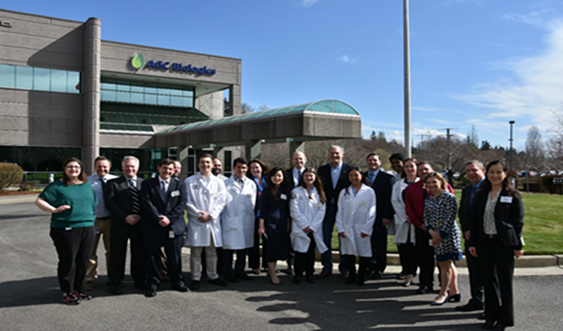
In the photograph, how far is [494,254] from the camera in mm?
4891

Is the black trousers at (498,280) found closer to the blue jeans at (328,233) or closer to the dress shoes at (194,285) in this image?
the blue jeans at (328,233)

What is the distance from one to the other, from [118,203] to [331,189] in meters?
3.61

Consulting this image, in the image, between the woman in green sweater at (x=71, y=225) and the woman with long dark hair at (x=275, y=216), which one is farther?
the woman with long dark hair at (x=275, y=216)

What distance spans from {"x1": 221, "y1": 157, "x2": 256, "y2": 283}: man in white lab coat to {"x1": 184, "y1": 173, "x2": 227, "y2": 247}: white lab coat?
0.17 m

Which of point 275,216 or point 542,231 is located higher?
point 275,216

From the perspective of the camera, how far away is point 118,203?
20.5 feet

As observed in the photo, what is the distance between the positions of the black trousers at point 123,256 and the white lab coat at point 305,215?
8.13 feet

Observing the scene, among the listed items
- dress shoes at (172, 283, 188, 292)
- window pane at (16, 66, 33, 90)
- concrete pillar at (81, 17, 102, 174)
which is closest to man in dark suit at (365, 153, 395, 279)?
dress shoes at (172, 283, 188, 292)

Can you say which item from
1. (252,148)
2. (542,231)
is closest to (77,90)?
(252,148)

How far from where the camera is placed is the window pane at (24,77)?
30.6 m

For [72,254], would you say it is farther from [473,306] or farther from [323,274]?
[473,306]

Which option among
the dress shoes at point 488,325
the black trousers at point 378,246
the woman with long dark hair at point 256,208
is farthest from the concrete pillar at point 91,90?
the dress shoes at point 488,325

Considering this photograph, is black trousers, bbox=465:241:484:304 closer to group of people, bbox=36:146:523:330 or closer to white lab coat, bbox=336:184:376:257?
group of people, bbox=36:146:523:330

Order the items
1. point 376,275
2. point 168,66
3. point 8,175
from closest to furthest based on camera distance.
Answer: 1. point 376,275
2. point 8,175
3. point 168,66
